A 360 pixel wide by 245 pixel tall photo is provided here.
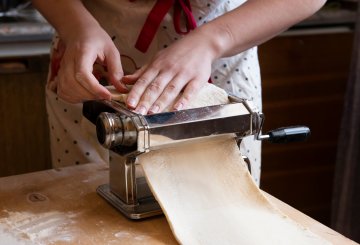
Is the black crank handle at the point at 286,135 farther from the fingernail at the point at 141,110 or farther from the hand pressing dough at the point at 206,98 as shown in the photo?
the fingernail at the point at 141,110

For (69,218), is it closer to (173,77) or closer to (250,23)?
(173,77)

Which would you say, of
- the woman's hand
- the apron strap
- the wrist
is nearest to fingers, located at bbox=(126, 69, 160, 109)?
the woman's hand

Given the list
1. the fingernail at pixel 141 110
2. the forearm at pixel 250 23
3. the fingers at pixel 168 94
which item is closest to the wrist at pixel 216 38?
the forearm at pixel 250 23

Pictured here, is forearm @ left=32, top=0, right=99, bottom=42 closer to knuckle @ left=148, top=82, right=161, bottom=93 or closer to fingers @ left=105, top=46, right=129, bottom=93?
fingers @ left=105, top=46, right=129, bottom=93

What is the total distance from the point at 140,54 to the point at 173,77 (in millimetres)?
252

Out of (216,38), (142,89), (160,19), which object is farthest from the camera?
(160,19)

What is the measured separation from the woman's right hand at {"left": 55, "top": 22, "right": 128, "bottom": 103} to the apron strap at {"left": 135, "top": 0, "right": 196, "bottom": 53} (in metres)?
0.14

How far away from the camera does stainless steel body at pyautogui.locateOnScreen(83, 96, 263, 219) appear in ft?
2.78

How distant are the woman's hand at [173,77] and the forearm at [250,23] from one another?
2cm

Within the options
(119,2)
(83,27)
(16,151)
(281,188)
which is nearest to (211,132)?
(83,27)

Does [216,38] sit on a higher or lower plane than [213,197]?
higher

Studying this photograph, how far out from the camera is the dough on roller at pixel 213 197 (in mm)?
848

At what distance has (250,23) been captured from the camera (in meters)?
1.08

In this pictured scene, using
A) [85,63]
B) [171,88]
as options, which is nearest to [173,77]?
[171,88]
